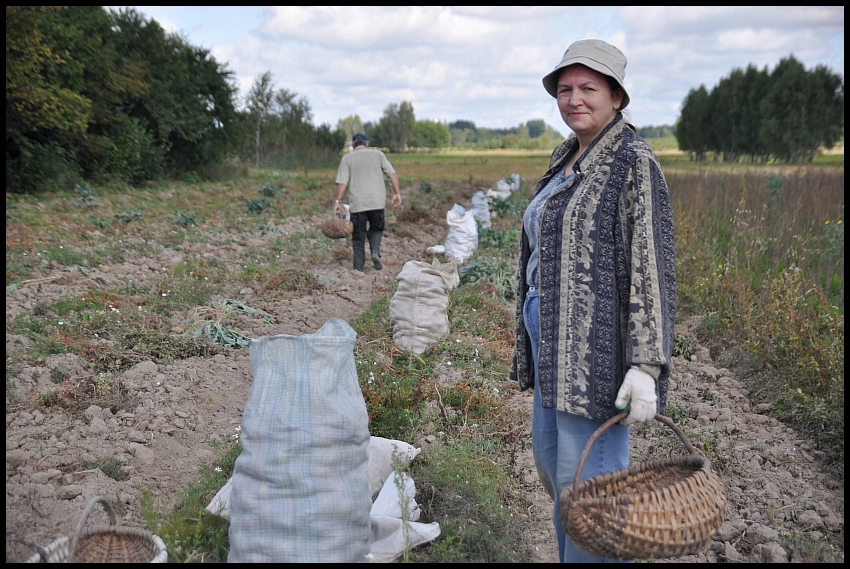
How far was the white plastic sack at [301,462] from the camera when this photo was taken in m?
2.35

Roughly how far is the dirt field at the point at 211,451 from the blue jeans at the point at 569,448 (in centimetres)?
78

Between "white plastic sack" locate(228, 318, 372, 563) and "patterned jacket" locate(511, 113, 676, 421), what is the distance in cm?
78

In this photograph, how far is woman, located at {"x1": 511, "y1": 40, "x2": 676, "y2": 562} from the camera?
6.72ft

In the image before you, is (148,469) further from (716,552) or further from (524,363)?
(716,552)

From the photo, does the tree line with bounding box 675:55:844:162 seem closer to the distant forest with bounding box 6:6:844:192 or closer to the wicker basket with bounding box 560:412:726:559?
the distant forest with bounding box 6:6:844:192

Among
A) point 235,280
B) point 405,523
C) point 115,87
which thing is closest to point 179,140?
point 115,87

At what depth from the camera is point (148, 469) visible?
357cm

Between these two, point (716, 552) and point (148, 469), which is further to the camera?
point (148, 469)

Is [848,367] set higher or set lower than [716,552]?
higher

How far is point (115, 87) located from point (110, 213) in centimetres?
792

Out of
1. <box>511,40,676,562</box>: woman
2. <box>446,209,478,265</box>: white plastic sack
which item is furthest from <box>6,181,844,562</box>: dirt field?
<box>446,209,478,265</box>: white plastic sack

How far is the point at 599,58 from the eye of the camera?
85.0 inches

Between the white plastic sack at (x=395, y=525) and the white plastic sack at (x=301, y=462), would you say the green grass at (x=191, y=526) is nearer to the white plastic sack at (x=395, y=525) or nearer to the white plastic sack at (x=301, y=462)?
the white plastic sack at (x=301, y=462)

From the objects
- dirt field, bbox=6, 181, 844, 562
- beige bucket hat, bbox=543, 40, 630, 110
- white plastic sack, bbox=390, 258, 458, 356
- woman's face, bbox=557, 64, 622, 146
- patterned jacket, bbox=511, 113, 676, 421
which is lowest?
dirt field, bbox=6, 181, 844, 562
